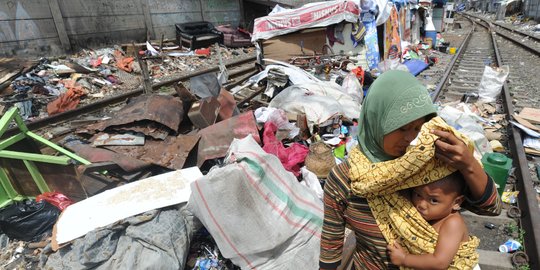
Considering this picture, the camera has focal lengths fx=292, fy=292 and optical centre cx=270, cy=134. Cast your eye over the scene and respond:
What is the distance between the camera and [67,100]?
7754 millimetres

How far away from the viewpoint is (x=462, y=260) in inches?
44.9

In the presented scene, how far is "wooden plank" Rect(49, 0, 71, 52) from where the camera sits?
10781 millimetres

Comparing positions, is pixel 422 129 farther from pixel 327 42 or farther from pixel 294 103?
pixel 327 42

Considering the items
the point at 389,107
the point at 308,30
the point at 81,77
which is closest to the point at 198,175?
the point at 389,107

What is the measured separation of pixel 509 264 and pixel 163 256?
2.87 metres

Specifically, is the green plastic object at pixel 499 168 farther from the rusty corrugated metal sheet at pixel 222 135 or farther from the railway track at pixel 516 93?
the rusty corrugated metal sheet at pixel 222 135

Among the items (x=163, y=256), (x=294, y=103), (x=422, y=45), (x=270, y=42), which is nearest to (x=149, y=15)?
(x=270, y=42)

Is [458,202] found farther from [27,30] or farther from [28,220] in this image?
[27,30]

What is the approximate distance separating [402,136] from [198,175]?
2.51 m

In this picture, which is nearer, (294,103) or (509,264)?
(509,264)

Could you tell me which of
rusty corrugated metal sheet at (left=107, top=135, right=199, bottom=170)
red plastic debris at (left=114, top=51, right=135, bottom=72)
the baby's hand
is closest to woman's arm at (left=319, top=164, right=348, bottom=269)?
the baby's hand

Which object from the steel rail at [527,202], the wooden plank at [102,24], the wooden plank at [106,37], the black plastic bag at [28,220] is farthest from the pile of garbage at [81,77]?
the steel rail at [527,202]

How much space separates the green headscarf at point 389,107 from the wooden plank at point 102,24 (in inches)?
543

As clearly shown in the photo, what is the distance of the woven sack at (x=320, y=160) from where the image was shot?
12.1 ft
